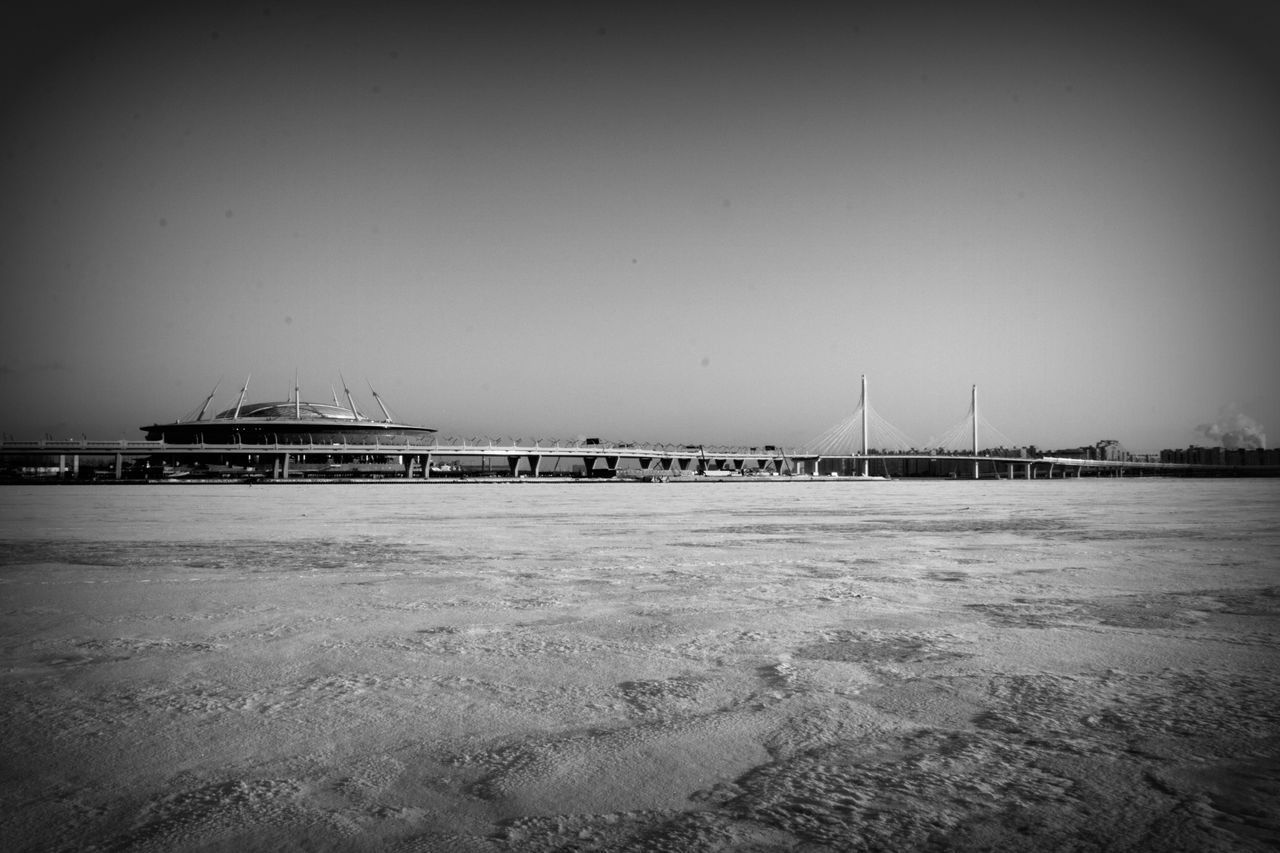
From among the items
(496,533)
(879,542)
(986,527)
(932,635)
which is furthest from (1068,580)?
(496,533)

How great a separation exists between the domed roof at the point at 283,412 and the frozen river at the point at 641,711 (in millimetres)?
130431

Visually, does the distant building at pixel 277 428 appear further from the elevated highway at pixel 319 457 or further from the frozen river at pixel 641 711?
the frozen river at pixel 641 711

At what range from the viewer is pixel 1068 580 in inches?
368

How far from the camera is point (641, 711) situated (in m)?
4.39

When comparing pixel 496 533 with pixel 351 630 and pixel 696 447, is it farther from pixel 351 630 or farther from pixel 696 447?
pixel 696 447

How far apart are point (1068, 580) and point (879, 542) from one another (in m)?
5.35

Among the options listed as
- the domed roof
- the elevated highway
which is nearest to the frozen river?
the elevated highway

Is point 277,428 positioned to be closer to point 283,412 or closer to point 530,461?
point 283,412

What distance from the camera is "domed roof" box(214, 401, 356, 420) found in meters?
130

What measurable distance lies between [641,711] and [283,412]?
5518 inches

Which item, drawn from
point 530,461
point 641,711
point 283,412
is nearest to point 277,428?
point 283,412

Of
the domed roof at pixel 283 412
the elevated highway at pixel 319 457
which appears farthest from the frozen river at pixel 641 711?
the domed roof at pixel 283 412

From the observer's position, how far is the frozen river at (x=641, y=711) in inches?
119

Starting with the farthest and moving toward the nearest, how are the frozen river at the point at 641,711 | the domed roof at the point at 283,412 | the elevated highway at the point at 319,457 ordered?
the domed roof at the point at 283,412 → the elevated highway at the point at 319,457 → the frozen river at the point at 641,711
